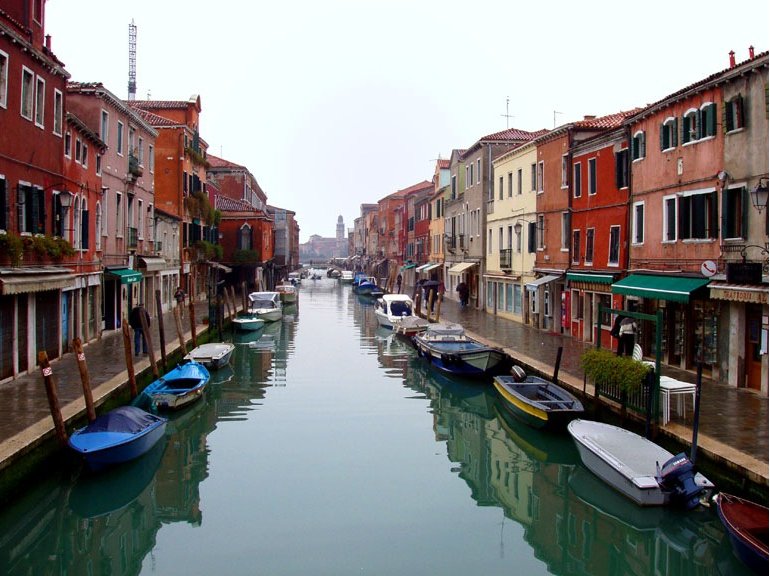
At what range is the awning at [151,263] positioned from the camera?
28156mm

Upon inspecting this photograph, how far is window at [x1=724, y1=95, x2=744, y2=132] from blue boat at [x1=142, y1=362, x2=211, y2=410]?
12835 mm

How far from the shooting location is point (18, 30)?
15.6 metres

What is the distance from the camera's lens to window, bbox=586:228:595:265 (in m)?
23.0

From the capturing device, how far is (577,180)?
24328mm

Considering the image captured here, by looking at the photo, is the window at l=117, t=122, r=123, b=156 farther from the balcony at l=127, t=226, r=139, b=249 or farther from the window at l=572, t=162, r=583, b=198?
the window at l=572, t=162, r=583, b=198

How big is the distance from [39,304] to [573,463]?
1229 centimetres

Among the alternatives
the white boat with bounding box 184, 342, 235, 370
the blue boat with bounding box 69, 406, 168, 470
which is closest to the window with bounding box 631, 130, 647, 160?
the white boat with bounding box 184, 342, 235, 370

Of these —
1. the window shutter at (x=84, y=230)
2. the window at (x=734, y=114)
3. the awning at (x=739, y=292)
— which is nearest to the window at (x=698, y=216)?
the window at (x=734, y=114)

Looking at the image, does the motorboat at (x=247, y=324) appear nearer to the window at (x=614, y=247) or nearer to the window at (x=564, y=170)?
the window at (x=564, y=170)

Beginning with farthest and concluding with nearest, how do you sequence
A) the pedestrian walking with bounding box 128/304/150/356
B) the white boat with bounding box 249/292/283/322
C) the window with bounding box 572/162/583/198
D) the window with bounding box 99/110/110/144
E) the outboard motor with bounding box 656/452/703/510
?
the white boat with bounding box 249/292/283/322, the window with bounding box 572/162/583/198, the window with bounding box 99/110/110/144, the pedestrian walking with bounding box 128/304/150/356, the outboard motor with bounding box 656/452/703/510

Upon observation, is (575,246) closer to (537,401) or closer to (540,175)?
(540,175)

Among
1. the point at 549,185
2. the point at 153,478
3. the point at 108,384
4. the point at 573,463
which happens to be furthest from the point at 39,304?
the point at 549,185

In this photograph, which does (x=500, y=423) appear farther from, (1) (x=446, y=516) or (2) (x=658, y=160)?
(2) (x=658, y=160)

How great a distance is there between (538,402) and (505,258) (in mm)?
17936
